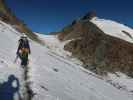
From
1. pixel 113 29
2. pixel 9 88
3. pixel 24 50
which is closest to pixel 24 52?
pixel 24 50

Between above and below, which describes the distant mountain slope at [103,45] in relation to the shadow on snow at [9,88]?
above

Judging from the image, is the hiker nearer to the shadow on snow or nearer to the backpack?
the backpack

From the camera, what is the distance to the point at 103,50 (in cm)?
5928

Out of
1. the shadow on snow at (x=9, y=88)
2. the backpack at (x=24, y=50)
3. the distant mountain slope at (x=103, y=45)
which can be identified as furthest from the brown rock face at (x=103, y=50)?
the shadow on snow at (x=9, y=88)

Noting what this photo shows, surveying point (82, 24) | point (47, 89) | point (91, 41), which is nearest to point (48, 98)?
point (47, 89)

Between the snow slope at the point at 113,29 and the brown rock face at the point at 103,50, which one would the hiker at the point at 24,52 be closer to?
the brown rock face at the point at 103,50

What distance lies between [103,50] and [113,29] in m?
13.9

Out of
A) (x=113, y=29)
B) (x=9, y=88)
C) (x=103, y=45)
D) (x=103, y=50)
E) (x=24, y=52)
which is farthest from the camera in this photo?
(x=113, y=29)

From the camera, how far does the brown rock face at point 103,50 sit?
54.4 m

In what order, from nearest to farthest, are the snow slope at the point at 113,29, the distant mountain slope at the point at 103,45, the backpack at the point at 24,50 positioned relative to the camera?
the backpack at the point at 24,50, the distant mountain slope at the point at 103,45, the snow slope at the point at 113,29

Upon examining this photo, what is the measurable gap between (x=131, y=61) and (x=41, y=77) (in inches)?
1616

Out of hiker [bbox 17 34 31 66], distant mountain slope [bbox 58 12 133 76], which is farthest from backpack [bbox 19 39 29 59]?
distant mountain slope [bbox 58 12 133 76]

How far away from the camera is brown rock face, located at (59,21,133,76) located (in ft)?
178

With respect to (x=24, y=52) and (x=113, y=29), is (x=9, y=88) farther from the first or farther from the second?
(x=113, y=29)
